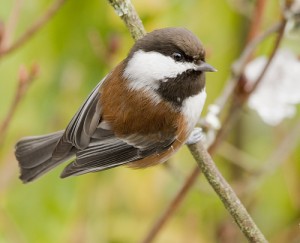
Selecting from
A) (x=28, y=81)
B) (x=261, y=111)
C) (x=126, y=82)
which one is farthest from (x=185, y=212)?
(x=28, y=81)

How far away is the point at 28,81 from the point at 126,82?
302mm

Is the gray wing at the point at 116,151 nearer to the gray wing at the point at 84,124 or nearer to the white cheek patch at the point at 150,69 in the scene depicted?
the gray wing at the point at 84,124

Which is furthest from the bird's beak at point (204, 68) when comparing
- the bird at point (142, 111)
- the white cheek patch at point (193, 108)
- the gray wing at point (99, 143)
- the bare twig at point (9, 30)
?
the bare twig at point (9, 30)

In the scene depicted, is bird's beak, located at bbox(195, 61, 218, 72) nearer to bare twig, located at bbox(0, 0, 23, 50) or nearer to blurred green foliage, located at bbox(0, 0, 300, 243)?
blurred green foliage, located at bbox(0, 0, 300, 243)

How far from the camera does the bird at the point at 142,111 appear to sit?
2.12 m

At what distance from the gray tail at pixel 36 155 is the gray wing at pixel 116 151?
0.48ft

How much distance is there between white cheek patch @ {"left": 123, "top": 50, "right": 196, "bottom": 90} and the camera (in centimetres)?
213

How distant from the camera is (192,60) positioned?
2111mm

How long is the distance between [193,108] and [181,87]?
0.25ft

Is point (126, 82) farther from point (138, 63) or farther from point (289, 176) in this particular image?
point (289, 176)

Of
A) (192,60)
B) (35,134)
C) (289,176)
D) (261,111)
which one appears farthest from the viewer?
(289,176)

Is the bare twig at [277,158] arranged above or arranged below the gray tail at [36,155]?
below

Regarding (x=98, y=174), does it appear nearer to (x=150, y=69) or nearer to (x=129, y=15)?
(x=150, y=69)

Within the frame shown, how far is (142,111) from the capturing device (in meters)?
2.27
